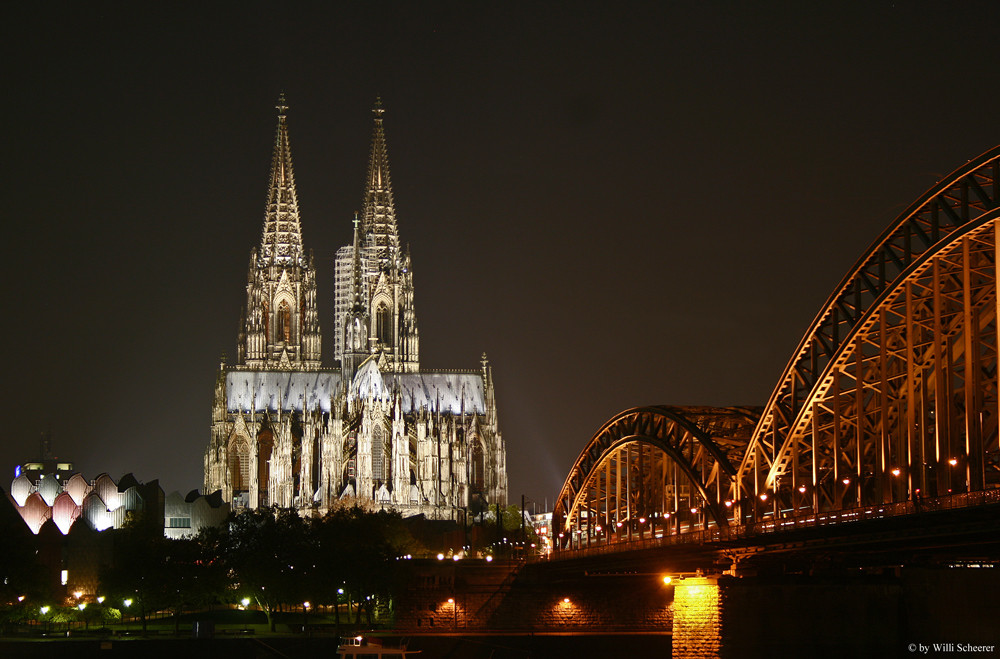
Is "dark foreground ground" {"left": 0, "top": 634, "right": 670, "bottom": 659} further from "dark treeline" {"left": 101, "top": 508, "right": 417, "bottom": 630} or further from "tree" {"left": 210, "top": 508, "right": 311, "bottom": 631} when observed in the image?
"dark treeline" {"left": 101, "top": 508, "right": 417, "bottom": 630}

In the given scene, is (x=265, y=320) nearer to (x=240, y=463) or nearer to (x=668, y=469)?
(x=240, y=463)

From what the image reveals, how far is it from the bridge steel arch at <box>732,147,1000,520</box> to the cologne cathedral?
103 metres

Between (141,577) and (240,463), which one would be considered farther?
(240,463)

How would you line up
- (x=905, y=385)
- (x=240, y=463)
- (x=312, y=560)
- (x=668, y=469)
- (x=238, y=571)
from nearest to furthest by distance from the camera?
(x=905, y=385)
(x=668, y=469)
(x=312, y=560)
(x=238, y=571)
(x=240, y=463)

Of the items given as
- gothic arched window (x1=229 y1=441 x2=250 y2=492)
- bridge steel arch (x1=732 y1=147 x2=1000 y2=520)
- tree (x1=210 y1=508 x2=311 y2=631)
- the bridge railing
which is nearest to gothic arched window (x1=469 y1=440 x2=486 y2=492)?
gothic arched window (x1=229 y1=441 x2=250 y2=492)

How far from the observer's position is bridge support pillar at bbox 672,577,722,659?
2657 inches

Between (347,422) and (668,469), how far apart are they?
9256cm

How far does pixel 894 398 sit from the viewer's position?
6347 centimetres

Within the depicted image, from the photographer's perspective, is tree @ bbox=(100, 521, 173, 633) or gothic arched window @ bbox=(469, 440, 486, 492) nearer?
tree @ bbox=(100, 521, 173, 633)

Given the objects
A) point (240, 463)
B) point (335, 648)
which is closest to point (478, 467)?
point (240, 463)

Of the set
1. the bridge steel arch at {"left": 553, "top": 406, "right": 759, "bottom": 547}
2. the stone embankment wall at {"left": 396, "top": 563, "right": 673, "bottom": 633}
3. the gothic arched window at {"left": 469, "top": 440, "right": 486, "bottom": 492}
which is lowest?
the stone embankment wall at {"left": 396, "top": 563, "right": 673, "bottom": 633}

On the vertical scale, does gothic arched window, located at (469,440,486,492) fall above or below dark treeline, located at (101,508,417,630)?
above

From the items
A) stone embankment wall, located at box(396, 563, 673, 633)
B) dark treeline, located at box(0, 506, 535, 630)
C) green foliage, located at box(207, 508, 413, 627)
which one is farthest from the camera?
dark treeline, located at box(0, 506, 535, 630)

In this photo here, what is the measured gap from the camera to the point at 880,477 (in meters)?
57.9
